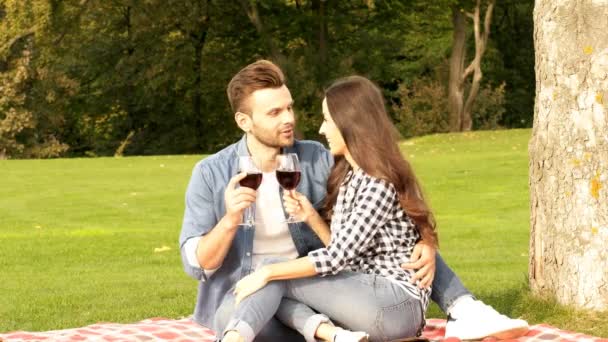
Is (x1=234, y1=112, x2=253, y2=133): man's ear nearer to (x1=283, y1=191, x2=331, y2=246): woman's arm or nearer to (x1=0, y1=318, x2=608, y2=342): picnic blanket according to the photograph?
(x1=283, y1=191, x2=331, y2=246): woman's arm

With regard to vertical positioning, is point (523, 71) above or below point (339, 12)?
below

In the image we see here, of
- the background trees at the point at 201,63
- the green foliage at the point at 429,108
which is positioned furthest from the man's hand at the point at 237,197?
the green foliage at the point at 429,108

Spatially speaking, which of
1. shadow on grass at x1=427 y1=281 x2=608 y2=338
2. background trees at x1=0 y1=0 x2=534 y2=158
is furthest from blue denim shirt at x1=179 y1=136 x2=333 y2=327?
background trees at x1=0 y1=0 x2=534 y2=158

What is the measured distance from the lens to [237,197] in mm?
5129

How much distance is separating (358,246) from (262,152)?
2.85 feet

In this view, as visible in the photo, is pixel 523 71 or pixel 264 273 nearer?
pixel 264 273

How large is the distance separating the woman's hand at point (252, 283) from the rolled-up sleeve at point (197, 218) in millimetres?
411

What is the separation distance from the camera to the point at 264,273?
5.16 metres

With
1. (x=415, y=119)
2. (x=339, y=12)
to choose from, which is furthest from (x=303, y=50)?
(x=415, y=119)

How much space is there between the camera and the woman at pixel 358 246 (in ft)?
17.0

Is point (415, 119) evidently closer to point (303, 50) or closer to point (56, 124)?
point (303, 50)

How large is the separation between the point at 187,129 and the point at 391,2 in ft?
30.4

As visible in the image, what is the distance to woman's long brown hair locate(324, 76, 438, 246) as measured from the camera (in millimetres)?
5414

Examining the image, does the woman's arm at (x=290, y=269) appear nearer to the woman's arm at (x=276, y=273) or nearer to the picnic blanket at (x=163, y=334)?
the woman's arm at (x=276, y=273)
